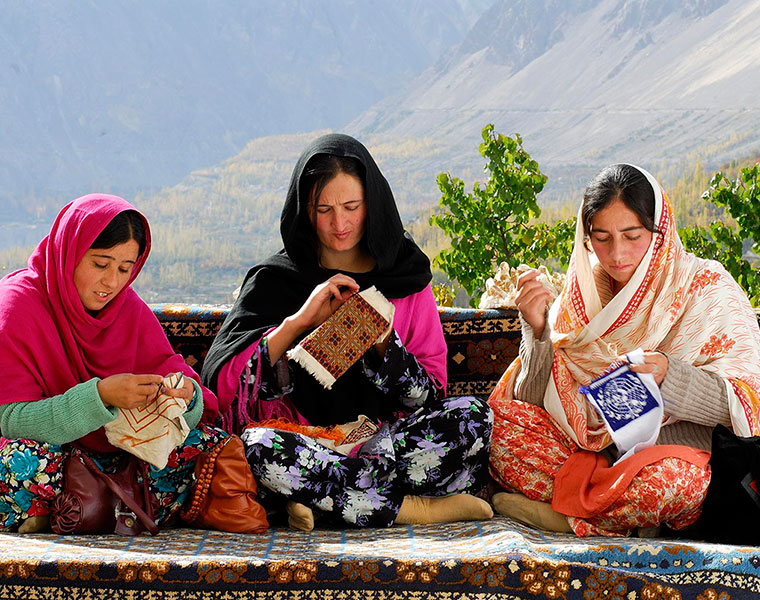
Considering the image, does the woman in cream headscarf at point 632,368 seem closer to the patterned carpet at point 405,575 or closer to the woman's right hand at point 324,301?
the patterned carpet at point 405,575

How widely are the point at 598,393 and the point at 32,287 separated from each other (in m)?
1.84

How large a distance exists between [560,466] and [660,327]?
0.57 metres

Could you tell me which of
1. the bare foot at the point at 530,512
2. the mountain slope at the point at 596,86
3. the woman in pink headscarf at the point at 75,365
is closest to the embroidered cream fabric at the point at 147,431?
the woman in pink headscarf at the point at 75,365

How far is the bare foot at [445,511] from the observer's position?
282 centimetres

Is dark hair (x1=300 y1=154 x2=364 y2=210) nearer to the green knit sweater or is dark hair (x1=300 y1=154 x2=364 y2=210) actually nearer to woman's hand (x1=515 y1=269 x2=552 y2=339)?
woman's hand (x1=515 y1=269 x2=552 y2=339)

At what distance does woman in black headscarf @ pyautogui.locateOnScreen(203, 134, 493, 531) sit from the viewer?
2777mm

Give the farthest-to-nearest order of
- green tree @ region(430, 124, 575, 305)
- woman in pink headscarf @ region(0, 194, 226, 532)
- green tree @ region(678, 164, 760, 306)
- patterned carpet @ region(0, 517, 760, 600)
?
green tree @ region(430, 124, 575, 305), green tree @ region(678, 164, 760, 306), woman in pink headscarf @ region(0, 194, 226, 532), patterned carpet @ region(0, 517, 760, 600)

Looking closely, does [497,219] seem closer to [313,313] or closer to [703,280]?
[703,280]

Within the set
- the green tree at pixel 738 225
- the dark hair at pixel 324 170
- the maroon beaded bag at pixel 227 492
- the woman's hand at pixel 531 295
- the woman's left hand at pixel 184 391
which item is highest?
the dark hair at pixel 324 170

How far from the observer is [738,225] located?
4789 mm

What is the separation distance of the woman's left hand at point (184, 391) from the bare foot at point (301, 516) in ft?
1.53

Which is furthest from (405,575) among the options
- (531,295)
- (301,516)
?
(531,295)

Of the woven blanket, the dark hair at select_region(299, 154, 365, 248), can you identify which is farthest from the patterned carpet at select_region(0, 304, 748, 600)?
the dark hair at select_region(299, 154, 365, 248)

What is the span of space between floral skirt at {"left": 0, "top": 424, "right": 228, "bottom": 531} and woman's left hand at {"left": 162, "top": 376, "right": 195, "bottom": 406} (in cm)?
14
